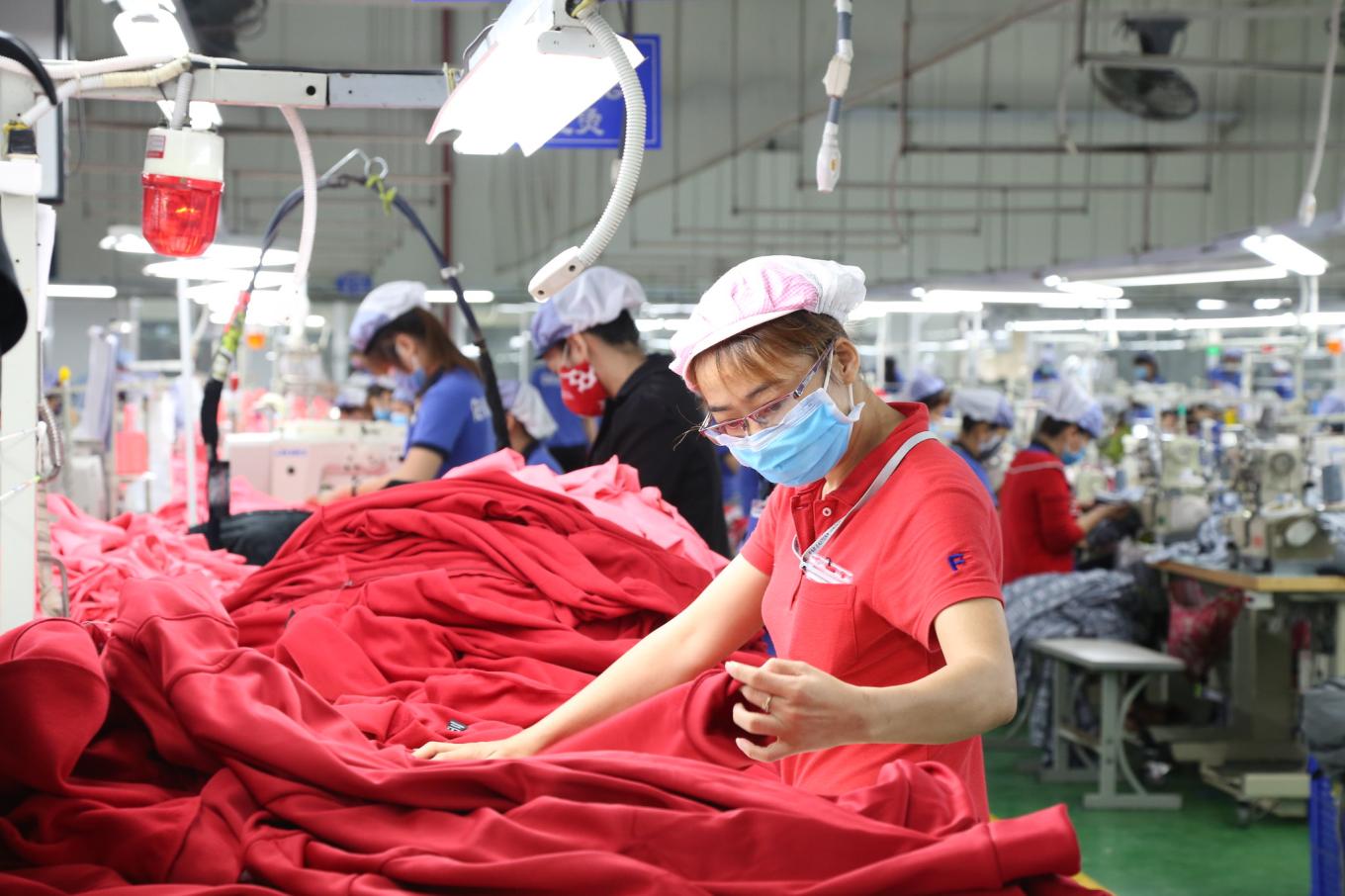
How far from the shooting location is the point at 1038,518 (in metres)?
6.68

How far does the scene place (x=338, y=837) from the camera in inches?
48.2

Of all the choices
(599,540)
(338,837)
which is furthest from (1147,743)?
(338,837)

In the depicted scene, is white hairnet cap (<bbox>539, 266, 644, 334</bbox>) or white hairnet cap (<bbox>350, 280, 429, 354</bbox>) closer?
white hairnet cap (<bbox>539, 266, 644, 334</bbox>)

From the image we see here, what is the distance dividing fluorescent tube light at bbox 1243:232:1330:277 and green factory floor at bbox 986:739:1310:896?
7.91ft

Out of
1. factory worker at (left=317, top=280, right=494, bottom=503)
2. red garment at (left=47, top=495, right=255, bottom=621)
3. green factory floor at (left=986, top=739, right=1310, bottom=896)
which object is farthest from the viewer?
green factory floor at (left=986, top=739, right=1310, bottom=896)

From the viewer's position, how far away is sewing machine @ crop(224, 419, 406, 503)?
17.5 ft

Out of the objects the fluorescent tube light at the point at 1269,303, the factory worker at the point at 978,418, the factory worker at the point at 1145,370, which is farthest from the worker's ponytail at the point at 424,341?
the factory worker at the point at 1145,370

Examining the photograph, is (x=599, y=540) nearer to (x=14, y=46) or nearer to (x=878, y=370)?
(x=14, y=46)

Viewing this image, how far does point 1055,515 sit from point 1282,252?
1618mm

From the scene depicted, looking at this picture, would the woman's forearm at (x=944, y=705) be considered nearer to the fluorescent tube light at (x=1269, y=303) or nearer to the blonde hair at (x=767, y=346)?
the blonde hair at (x=767, y=346)

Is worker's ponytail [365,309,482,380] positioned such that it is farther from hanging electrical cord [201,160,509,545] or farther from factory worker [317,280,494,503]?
hanging electrical cord [201,160,509,545]

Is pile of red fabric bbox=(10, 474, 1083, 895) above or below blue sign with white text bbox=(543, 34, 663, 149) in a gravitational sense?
→ below

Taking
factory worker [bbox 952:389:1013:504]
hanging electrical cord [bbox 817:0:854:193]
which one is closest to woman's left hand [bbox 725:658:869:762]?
hanging electrical cord [bbox 817:0:854:193]

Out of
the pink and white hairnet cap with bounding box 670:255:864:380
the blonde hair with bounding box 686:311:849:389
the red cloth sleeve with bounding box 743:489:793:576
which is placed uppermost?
the pink and white hairnet cap with bounding box 670:255:864:380
